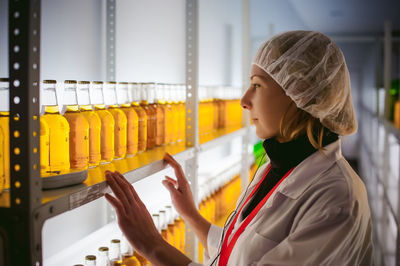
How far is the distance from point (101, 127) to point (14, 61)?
511mm

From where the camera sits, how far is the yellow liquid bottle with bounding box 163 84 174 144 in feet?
5.38

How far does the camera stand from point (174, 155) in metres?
1.43

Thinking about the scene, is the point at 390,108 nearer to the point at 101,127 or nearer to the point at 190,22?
the point at 190,22

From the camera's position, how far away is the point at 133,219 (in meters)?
1.11

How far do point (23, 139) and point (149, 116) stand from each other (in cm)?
78

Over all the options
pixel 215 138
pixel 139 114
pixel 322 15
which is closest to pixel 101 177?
pixel 139 114

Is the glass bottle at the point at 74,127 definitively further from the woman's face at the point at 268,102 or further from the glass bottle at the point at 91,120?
the woman's face at the point at 268,102

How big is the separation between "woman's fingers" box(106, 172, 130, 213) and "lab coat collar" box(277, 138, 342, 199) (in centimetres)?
50

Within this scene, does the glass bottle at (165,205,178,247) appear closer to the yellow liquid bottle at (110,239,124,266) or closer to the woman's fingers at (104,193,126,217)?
the yellow liquid bottle at (110,239,124,266)

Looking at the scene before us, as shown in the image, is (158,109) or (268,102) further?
(158,109)

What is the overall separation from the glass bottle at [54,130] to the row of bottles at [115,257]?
0.95 feet

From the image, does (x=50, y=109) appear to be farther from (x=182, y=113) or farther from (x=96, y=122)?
(x=182, y=113)

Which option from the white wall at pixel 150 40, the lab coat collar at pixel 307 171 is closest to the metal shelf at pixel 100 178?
the lab coat collar at pixel 307 171

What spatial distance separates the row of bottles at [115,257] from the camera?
110 cm
